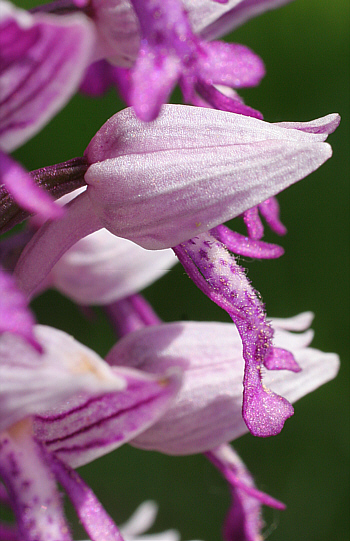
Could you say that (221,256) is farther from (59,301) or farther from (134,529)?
(59,301)

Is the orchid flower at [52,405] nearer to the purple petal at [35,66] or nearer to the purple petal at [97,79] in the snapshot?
the purple petal at [35,66]

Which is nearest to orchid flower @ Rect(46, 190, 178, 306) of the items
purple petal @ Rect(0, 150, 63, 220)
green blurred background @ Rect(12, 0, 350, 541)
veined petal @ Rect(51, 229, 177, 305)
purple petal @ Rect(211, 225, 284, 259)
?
veined petal @ Rect(51, 229, 177, 305)

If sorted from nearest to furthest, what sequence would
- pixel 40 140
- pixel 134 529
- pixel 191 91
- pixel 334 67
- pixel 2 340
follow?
pixel 2 340 → pixel 191 91 → pixel 134 529 → pixel 40 140 → pixel 334 67

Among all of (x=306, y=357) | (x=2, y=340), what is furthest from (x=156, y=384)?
(x=306, y=357)

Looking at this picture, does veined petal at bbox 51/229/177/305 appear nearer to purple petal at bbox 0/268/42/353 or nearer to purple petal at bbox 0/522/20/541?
purple petal at bbox 0/522/20/541

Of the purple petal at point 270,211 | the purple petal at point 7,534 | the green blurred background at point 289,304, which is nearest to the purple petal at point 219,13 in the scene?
the purple petal at point 270,211
